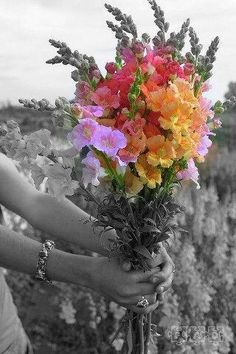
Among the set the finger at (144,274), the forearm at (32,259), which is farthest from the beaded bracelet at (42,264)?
the finger at (144,274)

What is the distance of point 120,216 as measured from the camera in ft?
5.38

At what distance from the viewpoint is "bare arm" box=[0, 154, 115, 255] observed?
1987 mm

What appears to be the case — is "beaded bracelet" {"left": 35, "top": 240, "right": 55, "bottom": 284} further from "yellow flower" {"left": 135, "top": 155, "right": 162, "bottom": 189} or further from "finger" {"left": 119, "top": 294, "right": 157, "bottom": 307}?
"yellow flower" {"left": 135, "top": 155, "right": 162, "bottom": 189}

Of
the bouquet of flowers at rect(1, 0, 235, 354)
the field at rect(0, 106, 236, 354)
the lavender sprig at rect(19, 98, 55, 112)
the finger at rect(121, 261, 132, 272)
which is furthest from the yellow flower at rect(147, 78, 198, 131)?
the field at rect(0, 106, 236, 354)

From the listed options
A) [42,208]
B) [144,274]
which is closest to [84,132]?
[144,274]

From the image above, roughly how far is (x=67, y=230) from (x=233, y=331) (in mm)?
2152

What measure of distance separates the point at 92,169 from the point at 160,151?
0.54ft

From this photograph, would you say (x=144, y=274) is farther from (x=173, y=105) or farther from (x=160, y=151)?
(x=173, y=105)

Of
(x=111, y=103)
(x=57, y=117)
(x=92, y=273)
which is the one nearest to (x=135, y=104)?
(x=111, y=103)

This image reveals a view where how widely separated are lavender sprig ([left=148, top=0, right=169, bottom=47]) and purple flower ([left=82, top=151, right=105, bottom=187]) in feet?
1.14

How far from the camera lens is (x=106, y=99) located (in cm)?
160

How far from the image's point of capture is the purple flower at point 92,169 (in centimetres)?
159

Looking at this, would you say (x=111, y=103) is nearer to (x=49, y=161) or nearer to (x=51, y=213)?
(x=49, y=161)

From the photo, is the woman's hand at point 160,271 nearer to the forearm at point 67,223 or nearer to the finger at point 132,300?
the finger at point 132,300
